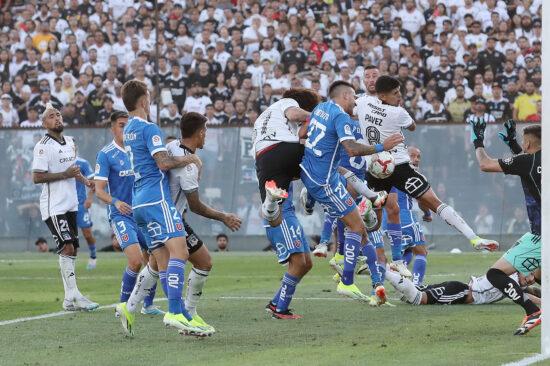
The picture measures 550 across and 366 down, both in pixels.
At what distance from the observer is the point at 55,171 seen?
1300 cm

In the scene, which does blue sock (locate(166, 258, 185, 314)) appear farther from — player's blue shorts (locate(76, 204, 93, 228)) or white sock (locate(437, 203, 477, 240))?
player's blue shorts (locate(76, 204, 93, 228))

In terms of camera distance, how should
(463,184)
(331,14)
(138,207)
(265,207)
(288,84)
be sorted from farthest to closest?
1. (331,14)
2. (288,84)
3. (463,184)
4. (265,207)
5. (138,207)

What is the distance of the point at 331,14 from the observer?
90.6 ft

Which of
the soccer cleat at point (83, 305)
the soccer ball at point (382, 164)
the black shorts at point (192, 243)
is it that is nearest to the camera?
the black shorts at point (192, 243)

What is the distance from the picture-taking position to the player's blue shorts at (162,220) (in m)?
8.89

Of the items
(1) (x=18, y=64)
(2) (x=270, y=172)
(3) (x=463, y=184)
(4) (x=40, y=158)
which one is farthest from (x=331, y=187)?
(1) (x=18, y=64)

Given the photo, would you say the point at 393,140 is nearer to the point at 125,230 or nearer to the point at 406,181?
the point at 406,181

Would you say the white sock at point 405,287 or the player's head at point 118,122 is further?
the player's head at point 118,122

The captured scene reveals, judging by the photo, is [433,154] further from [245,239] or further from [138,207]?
[138,207]

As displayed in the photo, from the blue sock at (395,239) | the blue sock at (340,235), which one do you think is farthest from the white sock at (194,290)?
the blue sock at (395,239)

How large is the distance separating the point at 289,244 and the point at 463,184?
13576mm

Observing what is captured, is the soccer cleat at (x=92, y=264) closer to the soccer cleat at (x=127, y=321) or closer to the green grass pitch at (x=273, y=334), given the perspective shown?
the green grass pitch at (x=273, y=334)

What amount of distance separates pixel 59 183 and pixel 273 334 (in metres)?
4.65

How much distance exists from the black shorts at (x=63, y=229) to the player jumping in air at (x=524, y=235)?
565cm
